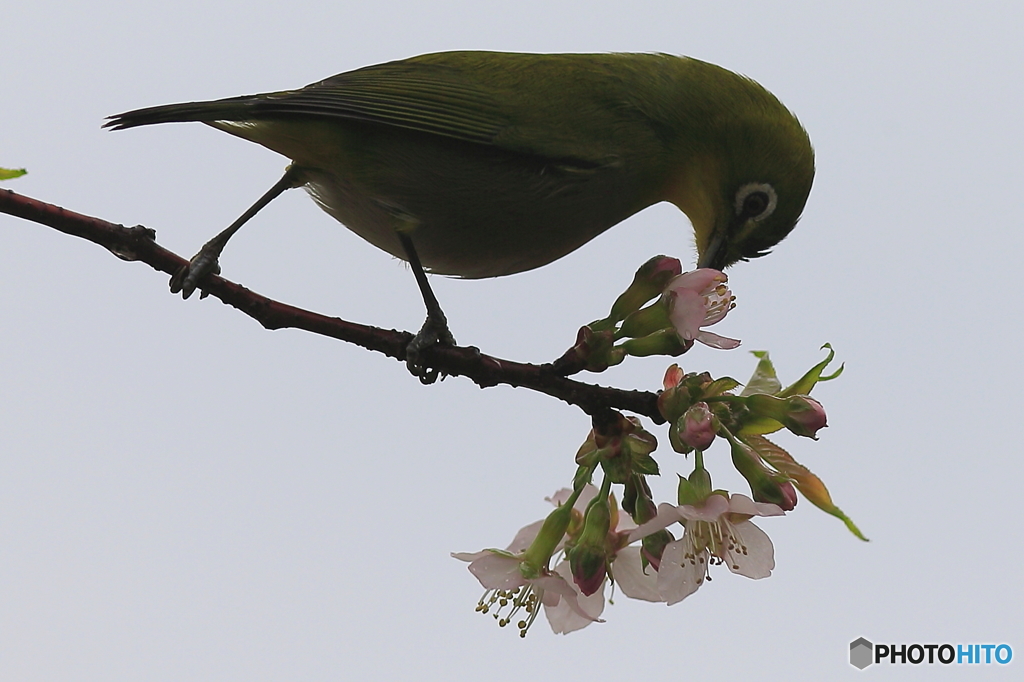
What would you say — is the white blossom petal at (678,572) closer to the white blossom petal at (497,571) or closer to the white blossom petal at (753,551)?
the white blossom petal at (753,551)

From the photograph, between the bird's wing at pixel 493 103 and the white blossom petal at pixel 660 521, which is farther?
the bird's wing at pixel 493 103

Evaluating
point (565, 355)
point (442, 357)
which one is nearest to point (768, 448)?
point (565, 355)

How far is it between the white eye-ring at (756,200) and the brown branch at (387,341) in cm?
156

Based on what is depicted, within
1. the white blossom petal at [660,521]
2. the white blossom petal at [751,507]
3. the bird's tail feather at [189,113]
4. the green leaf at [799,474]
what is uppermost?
the bird's tail feather at [189,113]

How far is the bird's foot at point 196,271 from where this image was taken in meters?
2.89

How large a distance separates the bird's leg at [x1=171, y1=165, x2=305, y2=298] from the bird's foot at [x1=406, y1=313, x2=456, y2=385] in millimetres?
687

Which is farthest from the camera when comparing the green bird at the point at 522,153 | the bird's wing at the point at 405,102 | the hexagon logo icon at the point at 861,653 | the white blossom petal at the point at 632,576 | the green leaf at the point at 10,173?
the hexagon logo icon at the point at 861,653

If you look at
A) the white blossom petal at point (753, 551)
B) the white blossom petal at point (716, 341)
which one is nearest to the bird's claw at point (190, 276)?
the white blossom petal at point (716, 341)

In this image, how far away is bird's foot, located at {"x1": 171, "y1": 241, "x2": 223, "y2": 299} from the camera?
2.89 meters

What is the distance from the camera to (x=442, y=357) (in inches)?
120

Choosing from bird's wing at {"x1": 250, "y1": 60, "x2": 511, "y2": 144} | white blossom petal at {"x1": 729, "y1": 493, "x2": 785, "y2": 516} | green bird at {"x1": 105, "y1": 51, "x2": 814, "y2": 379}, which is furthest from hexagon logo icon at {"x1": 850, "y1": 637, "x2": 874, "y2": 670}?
bird's wing at {"x1": 250, "y1": 60, "x2": 511, "y2": 144}

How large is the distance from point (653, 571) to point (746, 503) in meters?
0.49

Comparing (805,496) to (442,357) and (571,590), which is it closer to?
(571,590)

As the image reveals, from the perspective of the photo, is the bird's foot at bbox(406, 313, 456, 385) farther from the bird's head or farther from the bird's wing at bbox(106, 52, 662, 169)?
the bird's head
